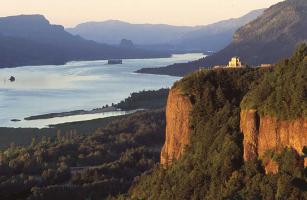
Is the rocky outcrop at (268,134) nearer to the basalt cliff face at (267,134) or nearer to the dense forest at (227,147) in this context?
the basalt cliff face at (267,134)

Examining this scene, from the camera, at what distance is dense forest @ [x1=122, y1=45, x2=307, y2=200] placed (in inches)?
1148

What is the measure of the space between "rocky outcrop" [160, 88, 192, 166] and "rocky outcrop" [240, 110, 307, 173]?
205 inches

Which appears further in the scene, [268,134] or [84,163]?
[84,163]

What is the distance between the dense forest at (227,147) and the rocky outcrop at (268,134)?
0.35 meters

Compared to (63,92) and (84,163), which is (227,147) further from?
(63,92)

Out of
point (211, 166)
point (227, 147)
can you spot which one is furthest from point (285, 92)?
point (211, 166)

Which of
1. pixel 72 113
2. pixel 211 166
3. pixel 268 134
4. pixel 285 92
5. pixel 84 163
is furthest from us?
pixel 72 113

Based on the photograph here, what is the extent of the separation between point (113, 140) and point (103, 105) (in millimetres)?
45515

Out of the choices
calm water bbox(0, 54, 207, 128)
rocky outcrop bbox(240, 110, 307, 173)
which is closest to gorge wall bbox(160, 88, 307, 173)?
rocky outcrop bbox(240, 110, 307, 173)

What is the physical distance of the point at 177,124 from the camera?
38281mm

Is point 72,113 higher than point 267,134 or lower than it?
lower

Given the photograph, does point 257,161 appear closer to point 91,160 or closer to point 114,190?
point 114,190

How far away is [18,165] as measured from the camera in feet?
201

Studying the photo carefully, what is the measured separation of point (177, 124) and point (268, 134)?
28.1 ft
